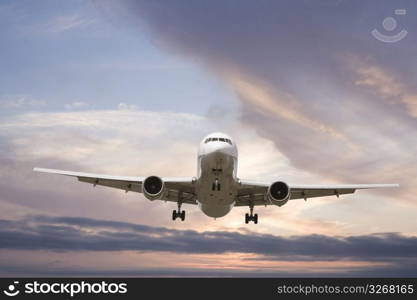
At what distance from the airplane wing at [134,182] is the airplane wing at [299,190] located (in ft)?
12.2

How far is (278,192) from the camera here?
3594 centimetres

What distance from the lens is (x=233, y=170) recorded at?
3409 cm

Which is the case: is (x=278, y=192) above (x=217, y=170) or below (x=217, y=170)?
below

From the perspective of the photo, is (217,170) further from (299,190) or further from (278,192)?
(299,190)

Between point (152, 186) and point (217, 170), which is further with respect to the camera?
point (152, 186)

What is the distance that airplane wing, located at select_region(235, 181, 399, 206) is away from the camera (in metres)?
38.0

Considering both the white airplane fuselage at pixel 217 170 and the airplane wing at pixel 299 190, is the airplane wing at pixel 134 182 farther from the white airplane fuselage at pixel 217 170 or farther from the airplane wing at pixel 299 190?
the airplane wing at pixel 299 190

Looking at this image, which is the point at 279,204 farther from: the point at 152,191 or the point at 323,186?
the point at 152,191

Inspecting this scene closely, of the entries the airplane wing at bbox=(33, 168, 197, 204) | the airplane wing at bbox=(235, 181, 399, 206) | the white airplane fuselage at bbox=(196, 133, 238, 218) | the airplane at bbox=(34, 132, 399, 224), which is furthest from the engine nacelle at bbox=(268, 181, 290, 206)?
the airplane wing at bbox=(33, 168, 197, 204)

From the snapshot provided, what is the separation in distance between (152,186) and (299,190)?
1235 cm

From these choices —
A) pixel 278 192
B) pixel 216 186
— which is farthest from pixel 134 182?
pixel 278 192

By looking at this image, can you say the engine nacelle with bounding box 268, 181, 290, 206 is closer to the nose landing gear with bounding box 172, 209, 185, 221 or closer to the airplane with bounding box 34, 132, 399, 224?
the airplane with bounding box 34, 132, 399, 224

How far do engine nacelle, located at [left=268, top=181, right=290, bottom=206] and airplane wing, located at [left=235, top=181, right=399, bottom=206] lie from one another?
1.86 meters

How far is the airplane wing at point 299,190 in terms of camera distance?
1497 inches
